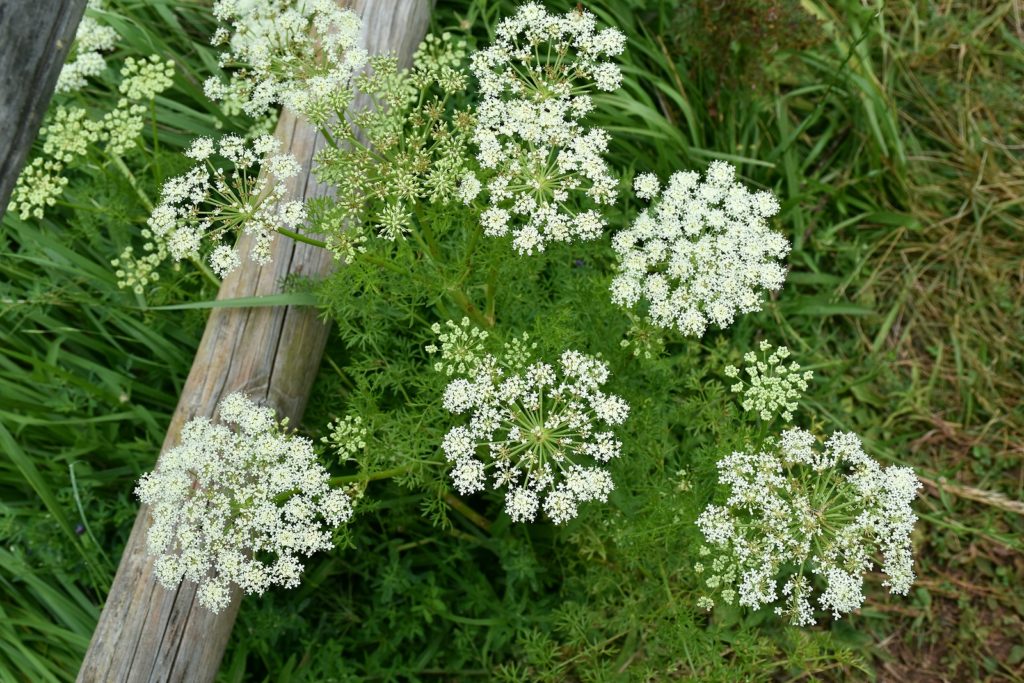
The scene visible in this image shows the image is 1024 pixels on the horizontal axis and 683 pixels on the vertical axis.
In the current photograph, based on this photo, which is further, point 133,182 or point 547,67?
point 133,182

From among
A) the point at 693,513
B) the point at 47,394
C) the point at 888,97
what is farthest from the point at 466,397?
the point at 888,97

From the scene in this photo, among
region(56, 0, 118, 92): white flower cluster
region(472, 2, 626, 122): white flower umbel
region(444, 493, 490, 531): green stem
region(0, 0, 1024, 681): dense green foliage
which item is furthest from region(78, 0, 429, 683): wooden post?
region(472, 2, 626, 122): white flower umbel

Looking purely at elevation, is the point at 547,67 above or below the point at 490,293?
above

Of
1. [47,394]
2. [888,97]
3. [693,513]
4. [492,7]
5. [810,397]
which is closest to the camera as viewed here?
[693,513]

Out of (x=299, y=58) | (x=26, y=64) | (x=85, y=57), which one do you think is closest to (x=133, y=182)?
(x=85, y=57)

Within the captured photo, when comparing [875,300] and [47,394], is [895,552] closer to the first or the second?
[875,300]

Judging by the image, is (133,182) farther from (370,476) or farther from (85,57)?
(370,476)

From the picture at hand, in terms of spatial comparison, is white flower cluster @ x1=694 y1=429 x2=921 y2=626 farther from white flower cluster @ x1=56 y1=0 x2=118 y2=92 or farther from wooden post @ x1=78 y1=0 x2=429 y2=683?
white flower cluster @ x1=56 y1=0 x2=118 y2=92
